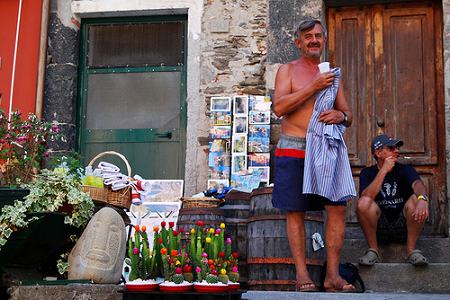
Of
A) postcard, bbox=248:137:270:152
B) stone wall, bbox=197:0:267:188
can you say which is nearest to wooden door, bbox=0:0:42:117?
stone wall, bbox=197:0:267:188

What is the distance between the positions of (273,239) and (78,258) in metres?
1.49

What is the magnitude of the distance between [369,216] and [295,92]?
5.48ft

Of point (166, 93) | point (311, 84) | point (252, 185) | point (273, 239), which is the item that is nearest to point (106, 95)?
point (166, 93)

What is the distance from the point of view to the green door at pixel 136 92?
8.49 meters

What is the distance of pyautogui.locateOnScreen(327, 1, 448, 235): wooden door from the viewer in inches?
301

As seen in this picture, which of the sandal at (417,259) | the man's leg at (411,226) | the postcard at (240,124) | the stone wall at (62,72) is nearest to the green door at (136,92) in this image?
the stone wall at (62,72)

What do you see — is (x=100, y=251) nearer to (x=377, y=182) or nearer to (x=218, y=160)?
(x=377, y=182)

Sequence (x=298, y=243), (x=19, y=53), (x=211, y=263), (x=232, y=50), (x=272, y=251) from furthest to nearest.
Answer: (x=19, y=53) < (x=232, y=50) < (x=272, y=251) < (x=298, y=243) < (x=211, y=263)

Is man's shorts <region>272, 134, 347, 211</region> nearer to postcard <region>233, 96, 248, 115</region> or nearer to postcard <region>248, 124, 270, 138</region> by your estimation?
postcard <region>248, 124, 270, 138</region>

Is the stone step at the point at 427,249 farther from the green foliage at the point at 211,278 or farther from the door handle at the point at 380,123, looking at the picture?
the green foliage at the point at 211,278

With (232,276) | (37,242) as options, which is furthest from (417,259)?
(37,242)

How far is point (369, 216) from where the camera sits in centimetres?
641

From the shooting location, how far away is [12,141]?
21.1 feet

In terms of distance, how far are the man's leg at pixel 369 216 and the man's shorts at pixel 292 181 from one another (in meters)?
1.31
